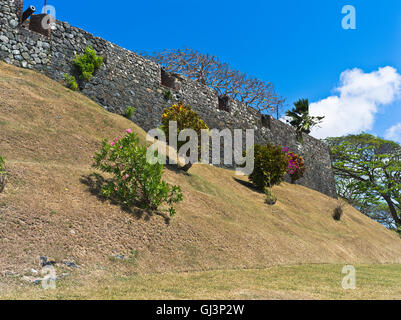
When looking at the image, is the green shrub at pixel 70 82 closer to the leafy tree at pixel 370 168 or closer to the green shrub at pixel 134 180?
the green shrub at pixel 134 180

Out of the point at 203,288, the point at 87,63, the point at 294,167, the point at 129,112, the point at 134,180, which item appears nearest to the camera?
the point at 203,288

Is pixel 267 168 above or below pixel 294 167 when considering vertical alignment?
below

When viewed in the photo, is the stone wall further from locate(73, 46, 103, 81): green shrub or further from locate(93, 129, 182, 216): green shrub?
locate(93, 129, 182, 216): green shrub

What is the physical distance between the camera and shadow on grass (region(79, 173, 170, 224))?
7.55 meters

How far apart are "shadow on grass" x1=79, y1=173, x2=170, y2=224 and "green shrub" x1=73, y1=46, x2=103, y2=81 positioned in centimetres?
674

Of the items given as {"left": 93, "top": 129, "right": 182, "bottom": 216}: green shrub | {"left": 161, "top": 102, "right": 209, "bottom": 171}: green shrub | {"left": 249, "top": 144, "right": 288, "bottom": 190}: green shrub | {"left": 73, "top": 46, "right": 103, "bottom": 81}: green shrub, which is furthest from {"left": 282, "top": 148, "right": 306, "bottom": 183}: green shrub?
{"left": 93, "top": 129, "right": 182, "bottom": 216}: green shrub

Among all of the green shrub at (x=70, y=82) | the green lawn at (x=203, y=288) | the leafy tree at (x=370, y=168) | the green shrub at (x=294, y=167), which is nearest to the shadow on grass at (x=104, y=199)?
the green lawn at (x=203, y=288)

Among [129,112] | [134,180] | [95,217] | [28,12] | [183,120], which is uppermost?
[28,12]

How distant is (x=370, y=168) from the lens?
3250 centimetres

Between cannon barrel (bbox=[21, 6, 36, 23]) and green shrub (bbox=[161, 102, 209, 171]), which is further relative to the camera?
green shrub (bbox=[161, 102, 209, 171])

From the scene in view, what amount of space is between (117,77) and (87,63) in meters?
1.50

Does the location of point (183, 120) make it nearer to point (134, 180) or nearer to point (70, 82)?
point (70, 82)

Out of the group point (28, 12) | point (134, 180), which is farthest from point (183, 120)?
point (28, 12)
